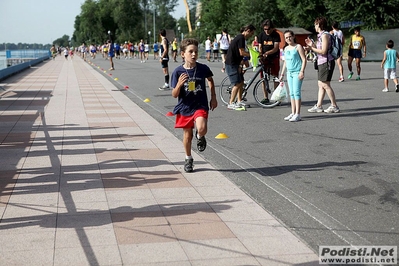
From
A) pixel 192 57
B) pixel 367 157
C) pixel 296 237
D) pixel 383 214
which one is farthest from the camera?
pixel 367 157

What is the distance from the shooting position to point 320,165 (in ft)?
24.8

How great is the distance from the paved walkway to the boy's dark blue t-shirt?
2.46 ft

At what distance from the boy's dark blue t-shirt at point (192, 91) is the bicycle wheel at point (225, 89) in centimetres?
679

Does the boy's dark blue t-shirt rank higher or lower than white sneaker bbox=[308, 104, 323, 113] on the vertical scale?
higher

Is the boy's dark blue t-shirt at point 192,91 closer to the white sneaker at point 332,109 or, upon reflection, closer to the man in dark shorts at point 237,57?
the white sneaker at point 332,109

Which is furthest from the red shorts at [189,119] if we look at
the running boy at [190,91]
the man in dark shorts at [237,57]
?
the man in dark shorts at [237,57]

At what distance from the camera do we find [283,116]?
12.1m

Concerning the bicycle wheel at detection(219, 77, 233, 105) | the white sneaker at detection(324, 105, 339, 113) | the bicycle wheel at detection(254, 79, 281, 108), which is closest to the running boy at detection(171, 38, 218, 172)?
the white sneaker at detection(324, 105, 339, 113)

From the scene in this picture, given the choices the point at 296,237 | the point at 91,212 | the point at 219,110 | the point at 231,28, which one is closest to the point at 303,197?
the point at 296,237

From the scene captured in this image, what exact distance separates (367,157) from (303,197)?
2.23 m

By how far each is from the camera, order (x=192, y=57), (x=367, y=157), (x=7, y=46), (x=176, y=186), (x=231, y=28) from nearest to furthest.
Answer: (x=176, y=186) < (x=192, y=57) < (x=367, y=157) < (x=7, y=46) < (x=231, y=28)

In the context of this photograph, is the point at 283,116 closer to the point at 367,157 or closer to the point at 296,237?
the point at 367,157

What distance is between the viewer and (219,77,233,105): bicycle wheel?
46.3 feet

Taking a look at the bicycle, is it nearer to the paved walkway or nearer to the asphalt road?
the asphalt road
